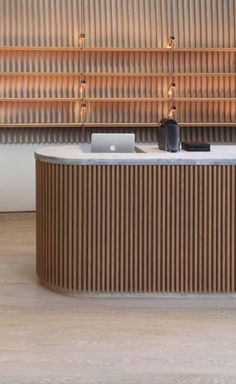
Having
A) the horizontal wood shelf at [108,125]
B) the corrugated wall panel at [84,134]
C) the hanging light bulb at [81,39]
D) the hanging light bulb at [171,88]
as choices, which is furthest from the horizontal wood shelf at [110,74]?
the corrugated wall panel at [84,134]

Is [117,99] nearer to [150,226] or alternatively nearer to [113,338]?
[150,226]

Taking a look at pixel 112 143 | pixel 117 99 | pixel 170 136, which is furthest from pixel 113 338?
pixel 117 99

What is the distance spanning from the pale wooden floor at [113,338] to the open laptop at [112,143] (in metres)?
1.28

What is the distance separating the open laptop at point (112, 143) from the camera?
6.58 metres

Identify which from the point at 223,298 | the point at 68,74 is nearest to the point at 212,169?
the point at 223,298

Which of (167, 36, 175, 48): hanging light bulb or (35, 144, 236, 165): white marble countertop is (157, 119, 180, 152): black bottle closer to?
(35, 144, 236, 165): white marble countertop

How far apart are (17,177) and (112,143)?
4.61 m

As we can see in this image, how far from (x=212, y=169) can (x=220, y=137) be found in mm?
4972

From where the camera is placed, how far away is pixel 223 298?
6.29 metres

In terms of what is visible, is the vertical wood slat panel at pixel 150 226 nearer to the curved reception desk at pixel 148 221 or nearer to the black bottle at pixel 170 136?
the curved reception desk at pixel 148 221

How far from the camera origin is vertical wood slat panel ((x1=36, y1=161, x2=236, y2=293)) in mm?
6199

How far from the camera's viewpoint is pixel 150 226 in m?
6.24

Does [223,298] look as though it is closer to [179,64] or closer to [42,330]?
[42,330]

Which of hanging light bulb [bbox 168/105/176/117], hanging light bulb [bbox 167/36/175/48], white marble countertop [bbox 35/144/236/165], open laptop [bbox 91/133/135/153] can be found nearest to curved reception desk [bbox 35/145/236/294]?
white marble countertop [bbox 35/144/236/165]
